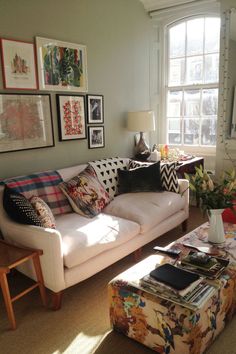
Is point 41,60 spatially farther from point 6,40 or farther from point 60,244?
point 60,244

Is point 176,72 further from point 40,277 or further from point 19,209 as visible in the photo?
point 40,277

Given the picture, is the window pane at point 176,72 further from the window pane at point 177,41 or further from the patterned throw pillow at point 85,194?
the patterned throw pillow at point 85,194

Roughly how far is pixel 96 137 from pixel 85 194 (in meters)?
1.07

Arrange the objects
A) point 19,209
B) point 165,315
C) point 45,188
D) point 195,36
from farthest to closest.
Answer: point 195,36 < point 45,188 < point 19,209 < point 165,315

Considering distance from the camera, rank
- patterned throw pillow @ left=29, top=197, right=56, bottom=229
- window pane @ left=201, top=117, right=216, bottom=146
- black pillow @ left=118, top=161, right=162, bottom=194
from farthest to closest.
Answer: window pane @ left=201, top=117, right=216, bottom=146
black pillow @ left=118, top=161, right=162, bottom=194
patterned throw pillow @ left=29, top=197, right=56, bottom=229

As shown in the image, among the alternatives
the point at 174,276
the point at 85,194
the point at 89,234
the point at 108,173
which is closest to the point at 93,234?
the point at 89,234

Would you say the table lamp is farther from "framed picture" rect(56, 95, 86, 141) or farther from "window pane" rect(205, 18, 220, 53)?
"window pane" rect(205, 18, 220, 53)

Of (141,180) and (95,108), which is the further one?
(95,108)

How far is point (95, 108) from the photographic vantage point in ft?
11.7

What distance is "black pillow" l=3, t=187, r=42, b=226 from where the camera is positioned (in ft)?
7.09

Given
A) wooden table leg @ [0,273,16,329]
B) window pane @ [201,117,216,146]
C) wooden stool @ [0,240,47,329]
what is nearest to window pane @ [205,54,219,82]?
window pane @ [201,117,216,146]

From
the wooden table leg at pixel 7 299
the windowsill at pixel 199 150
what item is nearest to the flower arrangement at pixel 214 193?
the wooden table leg at pixel 7 299

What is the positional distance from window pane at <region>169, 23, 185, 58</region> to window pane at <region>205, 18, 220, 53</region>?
36cm

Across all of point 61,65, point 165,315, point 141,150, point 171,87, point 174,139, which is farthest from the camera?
point 174,139
